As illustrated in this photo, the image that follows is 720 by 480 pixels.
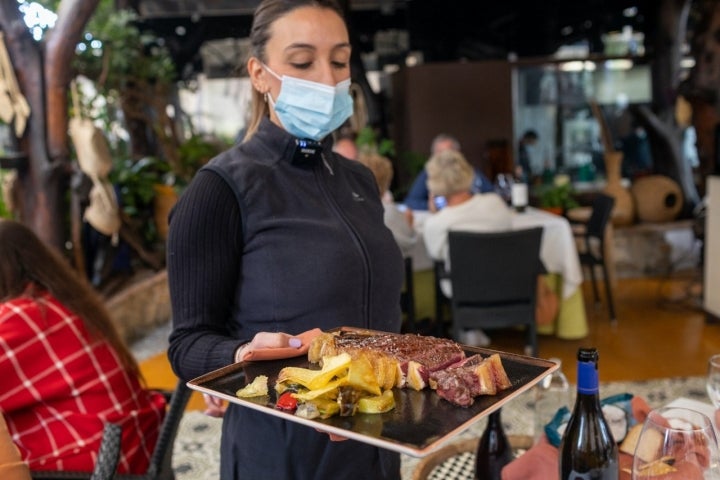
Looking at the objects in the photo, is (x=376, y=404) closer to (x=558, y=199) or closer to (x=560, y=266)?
(x=560, y=266)

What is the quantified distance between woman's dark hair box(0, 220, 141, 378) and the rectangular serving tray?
3.68 feet

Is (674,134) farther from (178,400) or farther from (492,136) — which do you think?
(178,400)

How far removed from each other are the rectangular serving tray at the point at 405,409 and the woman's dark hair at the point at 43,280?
112 cm

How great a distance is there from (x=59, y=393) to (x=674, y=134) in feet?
25.9

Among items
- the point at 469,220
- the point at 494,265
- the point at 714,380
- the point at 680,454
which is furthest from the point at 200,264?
the point at 469,220

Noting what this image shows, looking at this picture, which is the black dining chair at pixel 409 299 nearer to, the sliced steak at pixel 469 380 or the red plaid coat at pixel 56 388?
the red plaid coat at pixel 56 388

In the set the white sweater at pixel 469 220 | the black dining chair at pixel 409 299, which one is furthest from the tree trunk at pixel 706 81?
the black dining chair at pixel 409 299

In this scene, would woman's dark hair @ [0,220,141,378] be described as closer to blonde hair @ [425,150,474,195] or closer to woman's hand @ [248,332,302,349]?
woman's hand @ [248,332,302,349]

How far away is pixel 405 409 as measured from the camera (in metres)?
0.93

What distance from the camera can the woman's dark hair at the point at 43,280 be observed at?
1.91 metres

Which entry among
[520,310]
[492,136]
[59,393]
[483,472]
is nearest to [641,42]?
[492,136]

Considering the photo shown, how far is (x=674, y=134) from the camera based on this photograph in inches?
Result: 314

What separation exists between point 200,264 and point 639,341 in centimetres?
435

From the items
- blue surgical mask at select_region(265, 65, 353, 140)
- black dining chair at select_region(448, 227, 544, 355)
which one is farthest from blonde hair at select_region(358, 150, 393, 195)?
blue surgical mask at select_region(265, 65, 353, 140)
